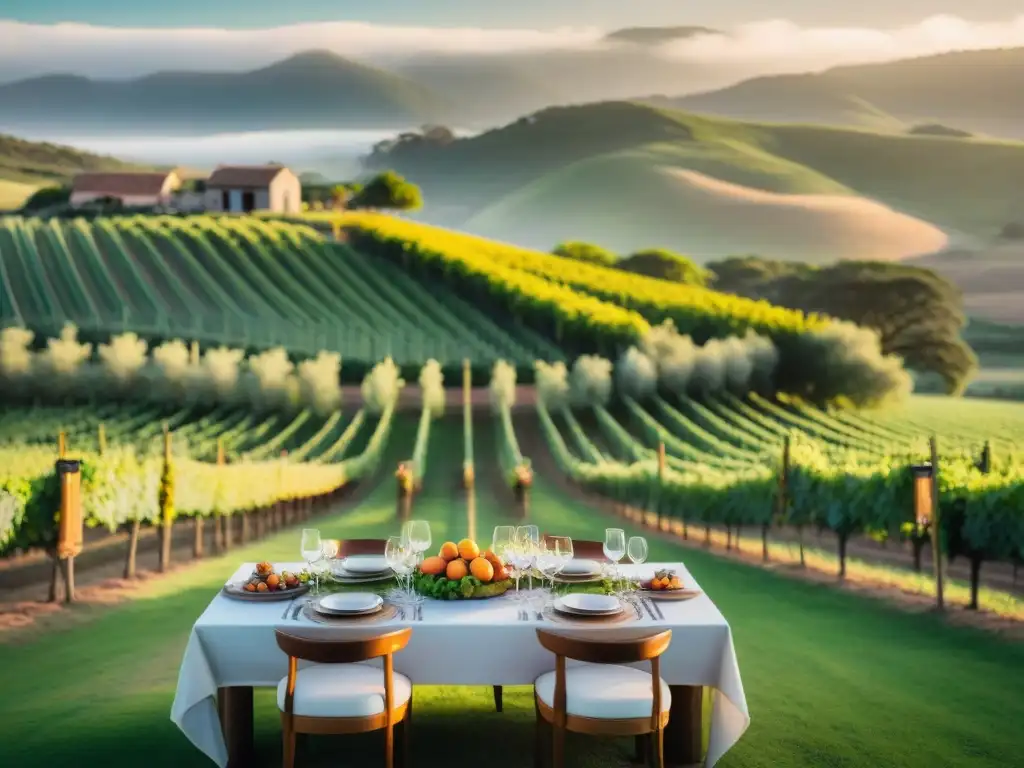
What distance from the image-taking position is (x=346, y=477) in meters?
13.4

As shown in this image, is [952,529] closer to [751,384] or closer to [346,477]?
[346,477]

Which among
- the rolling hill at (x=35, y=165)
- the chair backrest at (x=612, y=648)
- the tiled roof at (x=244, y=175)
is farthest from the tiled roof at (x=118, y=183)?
the chair backrest at (x=612, y=648)

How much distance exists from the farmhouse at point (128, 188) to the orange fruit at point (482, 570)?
53.6 feet

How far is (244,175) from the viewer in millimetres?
19500

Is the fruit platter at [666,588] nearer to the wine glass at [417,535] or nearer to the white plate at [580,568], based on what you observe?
the white plate at [580,568]

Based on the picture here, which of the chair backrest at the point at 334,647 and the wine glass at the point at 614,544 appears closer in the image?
the chair backrest at the point at 334,647

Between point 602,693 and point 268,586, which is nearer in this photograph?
point 602,693

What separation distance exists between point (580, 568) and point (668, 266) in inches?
549

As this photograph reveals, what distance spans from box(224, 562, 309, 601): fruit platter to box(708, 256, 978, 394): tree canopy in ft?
42.2

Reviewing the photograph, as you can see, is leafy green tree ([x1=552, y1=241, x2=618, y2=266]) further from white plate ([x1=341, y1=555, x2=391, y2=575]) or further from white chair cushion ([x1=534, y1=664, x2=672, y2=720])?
white chair cushion ([x1=534, y1=664, x2=672, y2=720])

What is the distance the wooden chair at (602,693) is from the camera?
3.37 m

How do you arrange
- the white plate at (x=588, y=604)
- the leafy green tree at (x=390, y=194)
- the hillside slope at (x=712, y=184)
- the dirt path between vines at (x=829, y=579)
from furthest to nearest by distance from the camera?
the leafy green tree at (x=390, y=194), the hillside slope at (x=712, y=184), the dirt path between vines at (x=829, y=579), the white plate at (x=588, y=604)

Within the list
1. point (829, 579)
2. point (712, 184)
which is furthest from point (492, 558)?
point (712, 184)

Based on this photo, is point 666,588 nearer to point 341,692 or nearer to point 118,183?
point 341,692
